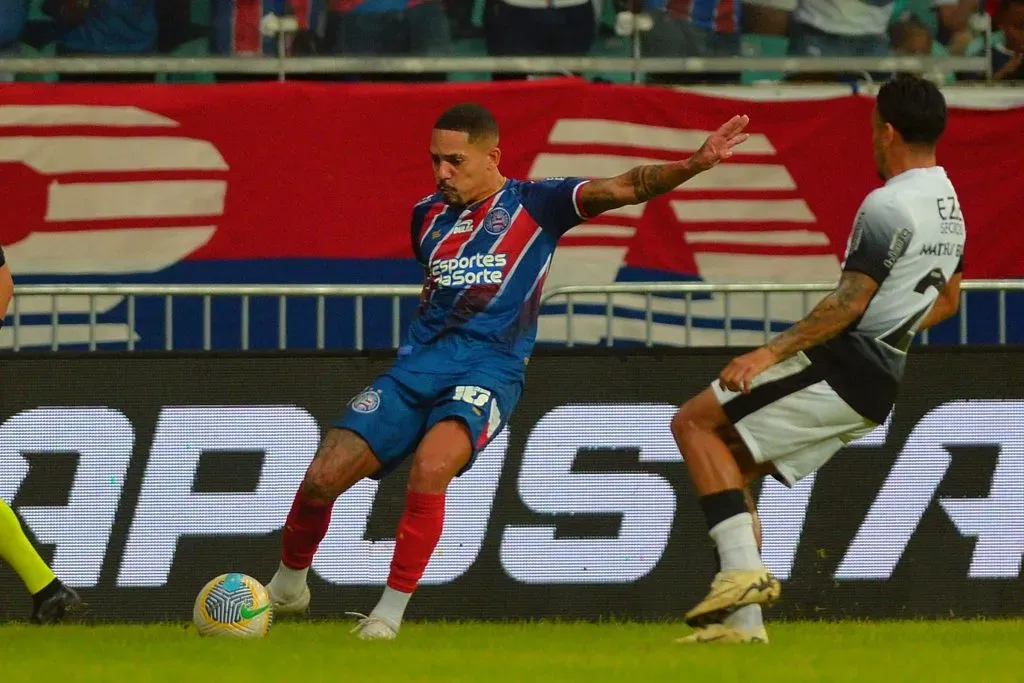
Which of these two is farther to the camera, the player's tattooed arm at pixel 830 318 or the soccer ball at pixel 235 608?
the soccer ball at pixel 235 608

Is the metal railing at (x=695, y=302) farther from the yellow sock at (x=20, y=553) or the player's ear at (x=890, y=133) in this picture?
the yellow sock at (x=20, y=553)

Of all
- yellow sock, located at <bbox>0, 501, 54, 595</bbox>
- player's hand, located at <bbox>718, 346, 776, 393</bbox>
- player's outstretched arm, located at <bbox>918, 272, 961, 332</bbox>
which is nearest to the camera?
player's hand, located at <bbox>718, 346, 776, 393</bbox>

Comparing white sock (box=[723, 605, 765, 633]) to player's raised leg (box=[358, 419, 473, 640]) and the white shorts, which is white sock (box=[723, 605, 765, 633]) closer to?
the white shorts

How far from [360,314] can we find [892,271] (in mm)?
3806

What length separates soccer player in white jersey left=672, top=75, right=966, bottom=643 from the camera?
6316 millimetres

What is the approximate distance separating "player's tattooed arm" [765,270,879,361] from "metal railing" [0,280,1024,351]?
2737 millimetres

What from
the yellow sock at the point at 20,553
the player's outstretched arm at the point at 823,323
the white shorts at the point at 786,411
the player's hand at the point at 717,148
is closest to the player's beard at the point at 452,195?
the player's hand at the point at 717,148

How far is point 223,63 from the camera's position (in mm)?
12367

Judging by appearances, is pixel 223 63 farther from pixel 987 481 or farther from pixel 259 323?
pixel 987 481

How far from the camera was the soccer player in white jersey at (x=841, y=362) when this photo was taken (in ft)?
20.7

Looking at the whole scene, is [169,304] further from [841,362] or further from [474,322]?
[841,362]

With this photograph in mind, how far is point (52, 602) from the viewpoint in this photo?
7.77 metres

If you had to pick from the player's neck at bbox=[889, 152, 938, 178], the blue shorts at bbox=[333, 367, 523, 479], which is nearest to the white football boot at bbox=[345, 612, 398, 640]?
the blue shorts at bbox=[333, 367, 523, 479]

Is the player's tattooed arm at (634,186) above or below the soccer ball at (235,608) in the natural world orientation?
above
